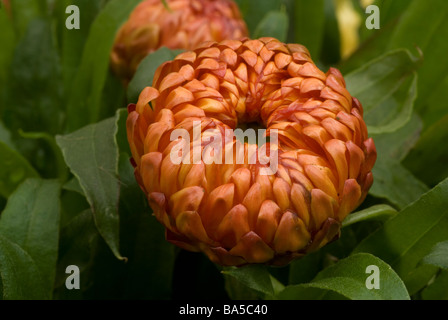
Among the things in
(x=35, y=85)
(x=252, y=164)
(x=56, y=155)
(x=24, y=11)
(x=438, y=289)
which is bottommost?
(x=438, y=289)

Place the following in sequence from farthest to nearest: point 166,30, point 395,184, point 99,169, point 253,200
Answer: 1. point 166,30
2. point 395,184
3. point 99,169
4. point 253,200

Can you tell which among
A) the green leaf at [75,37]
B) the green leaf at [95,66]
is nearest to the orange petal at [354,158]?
the green leaf at [95,66]

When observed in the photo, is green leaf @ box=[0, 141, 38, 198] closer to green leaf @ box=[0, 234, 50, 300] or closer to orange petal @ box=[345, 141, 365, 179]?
green leaf @ box=[0, 234, 50, 300]

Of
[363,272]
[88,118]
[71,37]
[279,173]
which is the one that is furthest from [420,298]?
[71,37]

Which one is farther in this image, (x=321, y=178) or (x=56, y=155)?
(x=56, y=155)

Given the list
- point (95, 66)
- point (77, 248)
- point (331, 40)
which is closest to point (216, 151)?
point (77, 248)

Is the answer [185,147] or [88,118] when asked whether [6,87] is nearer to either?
[88,118]

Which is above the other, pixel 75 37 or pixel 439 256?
pixel 75 37

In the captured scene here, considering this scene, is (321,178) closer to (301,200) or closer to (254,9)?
(301,200)
